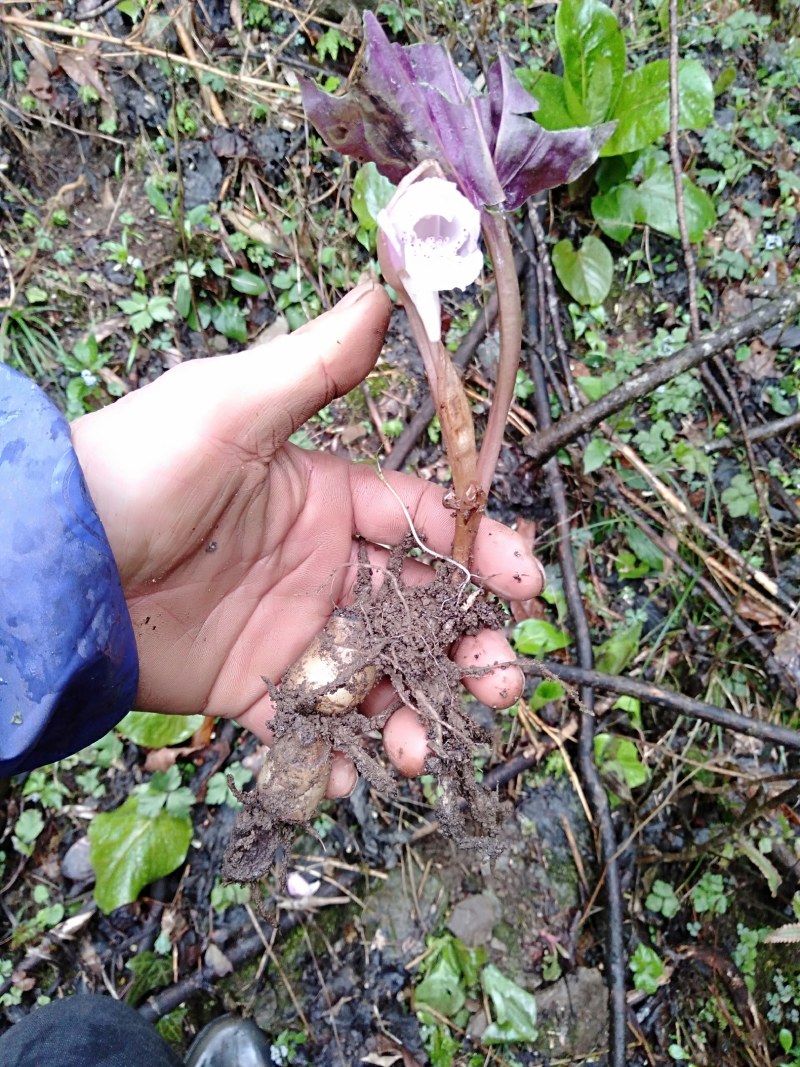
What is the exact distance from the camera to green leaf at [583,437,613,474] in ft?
8.59

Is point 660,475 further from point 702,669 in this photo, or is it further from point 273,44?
point 273,44

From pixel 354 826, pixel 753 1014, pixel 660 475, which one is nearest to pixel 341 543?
pixel 354 826

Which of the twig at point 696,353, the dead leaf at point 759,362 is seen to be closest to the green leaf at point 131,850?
the twig at point 696,353

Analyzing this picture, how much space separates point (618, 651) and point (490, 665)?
Result: 2.67ft

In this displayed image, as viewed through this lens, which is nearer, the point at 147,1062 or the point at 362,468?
the point at 147,1062

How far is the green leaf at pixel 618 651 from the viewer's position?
2.52 metres

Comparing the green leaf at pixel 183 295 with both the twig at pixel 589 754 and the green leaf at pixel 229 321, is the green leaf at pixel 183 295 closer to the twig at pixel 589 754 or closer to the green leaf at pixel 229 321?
the green leaf at pixel 229 321

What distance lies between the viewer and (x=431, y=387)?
1780mm

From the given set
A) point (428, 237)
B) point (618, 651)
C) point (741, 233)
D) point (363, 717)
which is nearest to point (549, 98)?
point (741, 233)

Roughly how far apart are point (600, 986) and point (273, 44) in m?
3.86

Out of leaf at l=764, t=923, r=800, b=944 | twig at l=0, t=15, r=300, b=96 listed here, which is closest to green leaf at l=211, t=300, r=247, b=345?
twig at l=0, t=15, r=300, b=96

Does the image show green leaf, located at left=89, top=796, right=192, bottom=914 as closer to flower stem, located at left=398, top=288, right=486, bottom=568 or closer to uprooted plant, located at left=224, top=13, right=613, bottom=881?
uprooted plant, located at left=224, top=13, right=613, bottom=881

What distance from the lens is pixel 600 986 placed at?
7.86 ft

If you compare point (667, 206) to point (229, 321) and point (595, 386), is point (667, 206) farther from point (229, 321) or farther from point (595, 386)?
point (229, 321)
